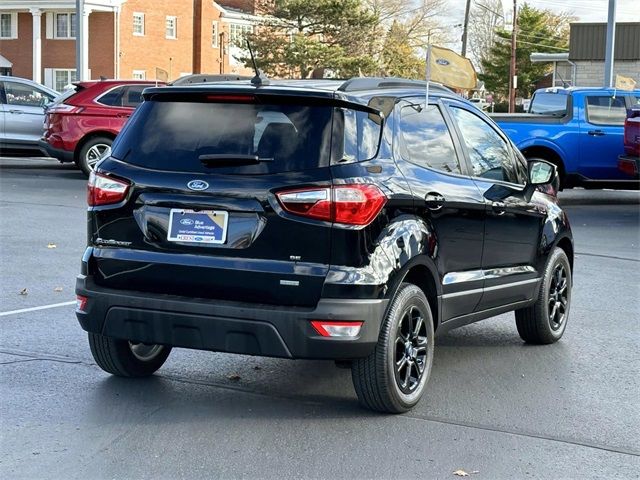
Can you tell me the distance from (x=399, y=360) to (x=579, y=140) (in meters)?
13.9

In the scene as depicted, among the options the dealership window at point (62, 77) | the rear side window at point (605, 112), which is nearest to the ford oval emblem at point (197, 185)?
the rear side window at point (605, 112)

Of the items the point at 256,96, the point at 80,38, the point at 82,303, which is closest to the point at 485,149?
the point at 256,96

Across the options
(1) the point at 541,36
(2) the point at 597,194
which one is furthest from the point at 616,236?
(1) the point at 541,36

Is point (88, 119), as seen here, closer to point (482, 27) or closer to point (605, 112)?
point (605, 112)

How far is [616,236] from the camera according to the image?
15203 mm

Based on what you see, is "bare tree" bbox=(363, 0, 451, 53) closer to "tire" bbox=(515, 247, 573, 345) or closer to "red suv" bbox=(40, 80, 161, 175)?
"red suv" bbox=(40, 80, 161, 175)

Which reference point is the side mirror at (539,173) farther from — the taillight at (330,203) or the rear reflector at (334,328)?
the rear reflector at (334,328)

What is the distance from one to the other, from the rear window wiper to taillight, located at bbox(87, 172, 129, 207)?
47 centimetres

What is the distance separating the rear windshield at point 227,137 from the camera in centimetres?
571

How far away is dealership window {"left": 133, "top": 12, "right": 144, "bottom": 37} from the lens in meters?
63.5

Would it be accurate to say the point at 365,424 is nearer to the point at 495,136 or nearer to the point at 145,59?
the point at 495,136

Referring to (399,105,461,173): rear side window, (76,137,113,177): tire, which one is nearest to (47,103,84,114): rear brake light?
(76,137,113,177): tire

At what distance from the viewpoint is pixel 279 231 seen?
5.62 m

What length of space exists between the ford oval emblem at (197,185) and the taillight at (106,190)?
0.39 metres
